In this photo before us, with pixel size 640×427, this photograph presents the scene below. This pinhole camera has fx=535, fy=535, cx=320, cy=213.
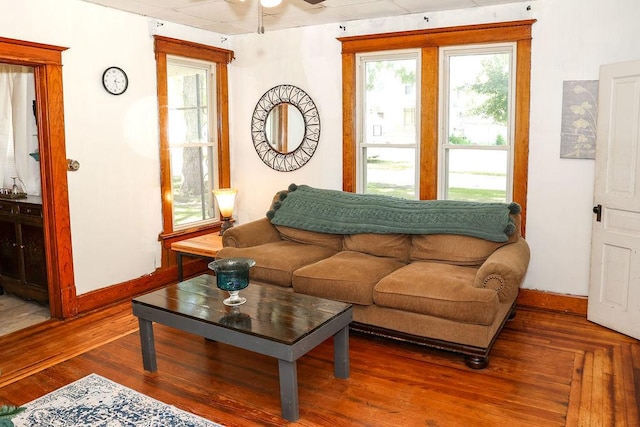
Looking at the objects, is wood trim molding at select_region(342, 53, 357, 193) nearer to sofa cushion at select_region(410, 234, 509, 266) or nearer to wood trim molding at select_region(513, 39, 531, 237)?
sofa cushion at select_region(410, 234, 509, 266)

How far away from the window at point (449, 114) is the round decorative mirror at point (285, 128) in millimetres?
418

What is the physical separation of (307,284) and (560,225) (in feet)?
6.79

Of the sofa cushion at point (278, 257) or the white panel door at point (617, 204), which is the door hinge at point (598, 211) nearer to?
the white panel door at point (617, 204)

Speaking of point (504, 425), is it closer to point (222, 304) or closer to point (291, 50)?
point (222, 304)

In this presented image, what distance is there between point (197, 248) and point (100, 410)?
1.97m

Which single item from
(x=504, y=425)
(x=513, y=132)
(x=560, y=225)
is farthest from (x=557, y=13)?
(x=504, y=425)

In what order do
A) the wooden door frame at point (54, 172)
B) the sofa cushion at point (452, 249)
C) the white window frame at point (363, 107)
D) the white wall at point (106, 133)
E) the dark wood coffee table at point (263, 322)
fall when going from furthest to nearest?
1. the white window frame at point (363, 107)
2. the white wall at point (106, 133)
3. the wooden door frame at point (54, 172)
4. the sofa cushion at point (452, 249)
5. the dark wood coffee table at point (263, 322)

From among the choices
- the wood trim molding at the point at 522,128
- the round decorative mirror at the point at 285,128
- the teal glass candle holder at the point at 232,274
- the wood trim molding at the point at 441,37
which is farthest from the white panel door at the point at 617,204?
the teal glass candle holder at the point at 232,274

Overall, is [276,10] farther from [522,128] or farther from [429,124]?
[522,128]

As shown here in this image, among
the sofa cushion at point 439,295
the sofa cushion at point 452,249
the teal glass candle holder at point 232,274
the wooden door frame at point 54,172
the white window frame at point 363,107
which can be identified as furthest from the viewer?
the white window frame at point 363,107

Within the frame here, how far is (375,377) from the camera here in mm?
3230

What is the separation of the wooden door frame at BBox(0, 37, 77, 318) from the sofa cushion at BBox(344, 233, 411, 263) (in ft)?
7.61

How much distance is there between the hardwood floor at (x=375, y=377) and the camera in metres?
2.80

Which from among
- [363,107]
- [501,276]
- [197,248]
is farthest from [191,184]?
[501,276]
